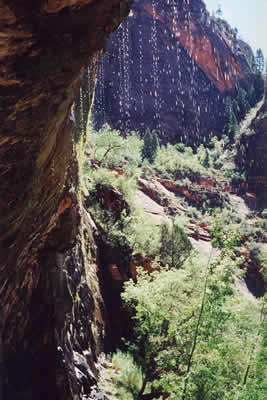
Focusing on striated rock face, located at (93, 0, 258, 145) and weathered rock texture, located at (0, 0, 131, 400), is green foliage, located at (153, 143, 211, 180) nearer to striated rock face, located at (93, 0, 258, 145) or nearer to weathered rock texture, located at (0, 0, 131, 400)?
striated rock face, located at (93, 0, 258, 145)

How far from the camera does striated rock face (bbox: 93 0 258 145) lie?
212 feet

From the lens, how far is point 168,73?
71.1m

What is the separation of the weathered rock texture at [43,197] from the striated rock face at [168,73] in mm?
54750

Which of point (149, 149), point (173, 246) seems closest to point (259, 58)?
point (149, 149)

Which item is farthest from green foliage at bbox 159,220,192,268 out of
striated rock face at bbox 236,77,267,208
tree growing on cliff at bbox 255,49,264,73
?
tree growing on cliff at bbox 255,49,264,73

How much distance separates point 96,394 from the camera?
25.6ft

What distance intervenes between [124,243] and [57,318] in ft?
34.4

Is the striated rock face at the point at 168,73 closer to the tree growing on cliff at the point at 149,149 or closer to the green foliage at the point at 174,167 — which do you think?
the tree growing on cliff at the point at 149,149

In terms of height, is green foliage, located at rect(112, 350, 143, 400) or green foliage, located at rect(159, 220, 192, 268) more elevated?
green foliage, located at rect(159, 220, 192, 268)

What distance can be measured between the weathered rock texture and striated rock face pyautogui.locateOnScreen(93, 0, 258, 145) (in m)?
54.8

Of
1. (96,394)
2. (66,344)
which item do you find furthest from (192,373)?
(66,344)

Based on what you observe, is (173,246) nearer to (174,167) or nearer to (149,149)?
(174,167)

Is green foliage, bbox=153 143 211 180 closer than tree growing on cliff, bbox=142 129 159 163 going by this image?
Yes

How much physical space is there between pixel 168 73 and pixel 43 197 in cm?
7350
